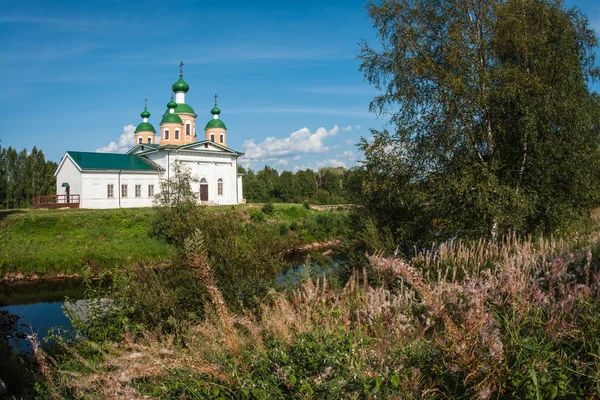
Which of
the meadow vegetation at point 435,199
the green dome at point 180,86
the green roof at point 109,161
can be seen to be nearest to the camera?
the meadow vegetation at point 435,199

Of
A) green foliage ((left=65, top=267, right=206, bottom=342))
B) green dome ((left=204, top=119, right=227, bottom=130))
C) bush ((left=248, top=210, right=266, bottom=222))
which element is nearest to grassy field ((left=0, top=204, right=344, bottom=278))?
bush ((left=248, top=210, right=266, bottom=222))

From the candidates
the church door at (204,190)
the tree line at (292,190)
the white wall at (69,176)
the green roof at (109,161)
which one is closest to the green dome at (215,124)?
the church door at (204,190)

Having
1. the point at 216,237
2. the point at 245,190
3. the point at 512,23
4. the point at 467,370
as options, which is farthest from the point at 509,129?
the point at 245,190

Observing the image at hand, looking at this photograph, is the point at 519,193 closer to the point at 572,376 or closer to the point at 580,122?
the point at 580,122

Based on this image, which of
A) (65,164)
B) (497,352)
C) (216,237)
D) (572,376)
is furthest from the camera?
(65,164)

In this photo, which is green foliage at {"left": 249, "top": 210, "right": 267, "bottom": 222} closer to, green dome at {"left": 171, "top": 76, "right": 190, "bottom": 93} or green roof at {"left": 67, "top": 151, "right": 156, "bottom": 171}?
green roof at {"left": 67, "top": 151, "right": 156, "bottom": 171}

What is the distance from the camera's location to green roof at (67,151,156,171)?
146 ft

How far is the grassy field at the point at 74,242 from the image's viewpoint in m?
25.2

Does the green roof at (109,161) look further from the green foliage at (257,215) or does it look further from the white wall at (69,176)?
the green foliage at (257,215)

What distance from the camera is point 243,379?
356 centimetres

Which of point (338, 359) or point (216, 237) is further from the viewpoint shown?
point (216, 237)

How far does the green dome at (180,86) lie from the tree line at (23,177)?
2091cm

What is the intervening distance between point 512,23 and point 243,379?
45.8 feet

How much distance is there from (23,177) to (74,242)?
38.2m
